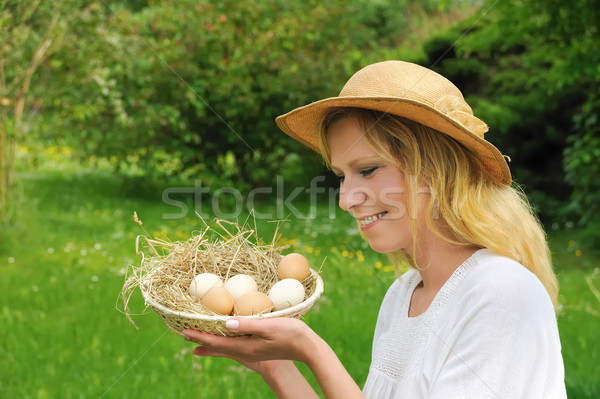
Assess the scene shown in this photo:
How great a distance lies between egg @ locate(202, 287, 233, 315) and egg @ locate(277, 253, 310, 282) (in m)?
0.26

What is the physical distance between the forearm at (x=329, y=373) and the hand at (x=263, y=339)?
0.02 meters

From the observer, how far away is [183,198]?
9.20m

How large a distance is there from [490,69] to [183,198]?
4.96 meters

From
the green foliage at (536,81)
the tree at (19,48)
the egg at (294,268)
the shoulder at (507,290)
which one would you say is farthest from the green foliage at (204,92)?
the shoulder at (507,290)

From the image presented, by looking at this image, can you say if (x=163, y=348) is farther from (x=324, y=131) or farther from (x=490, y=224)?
(x=490, y=224)

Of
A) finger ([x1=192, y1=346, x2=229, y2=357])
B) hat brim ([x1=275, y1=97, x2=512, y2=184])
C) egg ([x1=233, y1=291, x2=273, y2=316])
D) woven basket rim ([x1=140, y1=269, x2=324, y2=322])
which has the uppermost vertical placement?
hat brim ([x1=275, y1=97, x2=512, y2=184])

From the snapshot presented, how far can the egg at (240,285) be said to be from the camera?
78.8 inches

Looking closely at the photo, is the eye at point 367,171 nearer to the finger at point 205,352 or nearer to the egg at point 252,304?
the egg at point 252,304

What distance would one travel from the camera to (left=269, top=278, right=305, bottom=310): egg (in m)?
1.94

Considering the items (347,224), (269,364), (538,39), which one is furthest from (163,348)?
(538,39)

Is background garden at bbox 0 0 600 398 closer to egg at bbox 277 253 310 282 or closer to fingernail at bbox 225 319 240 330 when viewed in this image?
egg at bbox 277 253 310 282

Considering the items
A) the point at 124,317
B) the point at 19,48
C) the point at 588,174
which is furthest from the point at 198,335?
the point at 588,174

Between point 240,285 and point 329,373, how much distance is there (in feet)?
1.63

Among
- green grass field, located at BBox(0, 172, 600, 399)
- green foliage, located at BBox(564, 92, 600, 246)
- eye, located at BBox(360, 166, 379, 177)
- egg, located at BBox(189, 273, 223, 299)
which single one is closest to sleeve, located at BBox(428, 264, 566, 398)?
eye, located at BBox(360, 166, 379, 177)
